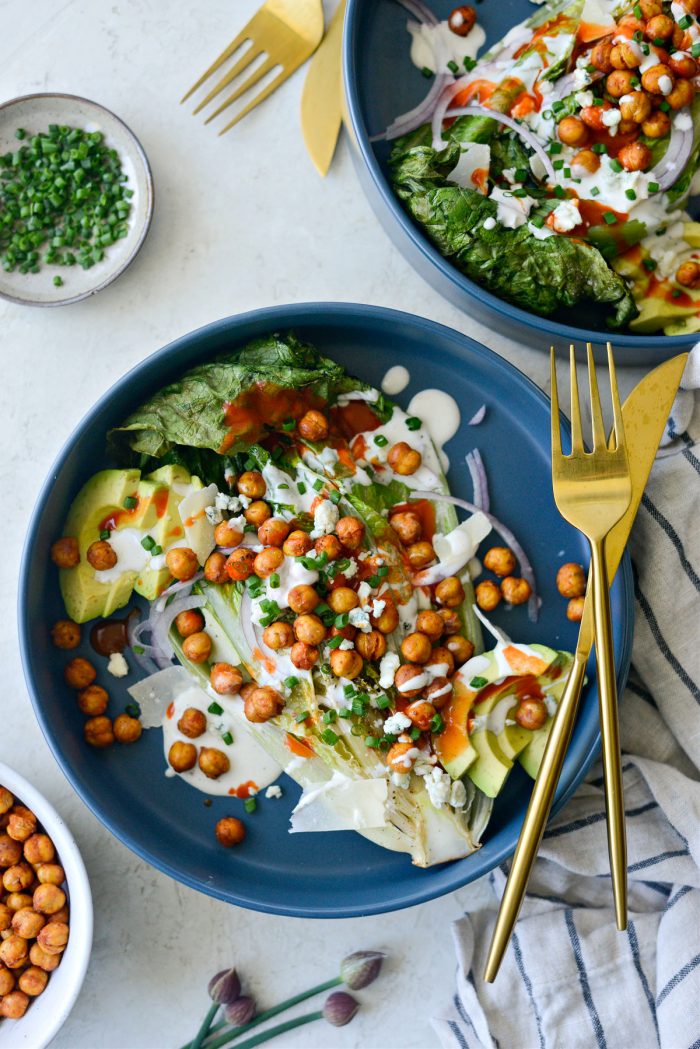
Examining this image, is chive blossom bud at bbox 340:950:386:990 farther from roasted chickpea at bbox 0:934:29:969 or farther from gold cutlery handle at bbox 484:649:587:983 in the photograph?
roasted chickpea at bbox 0:934:29:969

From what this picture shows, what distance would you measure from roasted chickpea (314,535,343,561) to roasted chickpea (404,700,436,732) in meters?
0.41

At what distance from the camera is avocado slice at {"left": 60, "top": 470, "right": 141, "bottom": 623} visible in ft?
7.75

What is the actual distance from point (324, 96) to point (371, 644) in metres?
1.45

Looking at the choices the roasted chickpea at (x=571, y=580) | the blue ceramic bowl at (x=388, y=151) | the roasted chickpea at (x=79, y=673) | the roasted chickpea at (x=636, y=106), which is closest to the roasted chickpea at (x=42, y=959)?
the roasted chickpea at (x=79, y=673)

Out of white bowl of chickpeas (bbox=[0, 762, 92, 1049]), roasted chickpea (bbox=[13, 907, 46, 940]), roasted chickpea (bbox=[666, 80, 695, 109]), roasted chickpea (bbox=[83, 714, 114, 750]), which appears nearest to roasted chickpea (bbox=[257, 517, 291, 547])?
roasted chickpea (bbox=[83, 714, 114, 750])

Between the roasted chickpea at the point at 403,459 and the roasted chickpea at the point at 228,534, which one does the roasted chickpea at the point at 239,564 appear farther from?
the roasted chickpea at the point at 403,459

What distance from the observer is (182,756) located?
7.88 ft

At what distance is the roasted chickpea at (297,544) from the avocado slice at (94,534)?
1.32ft

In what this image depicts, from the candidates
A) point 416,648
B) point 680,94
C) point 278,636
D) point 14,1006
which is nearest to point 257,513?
point 278,636

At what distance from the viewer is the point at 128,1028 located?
8.32ft

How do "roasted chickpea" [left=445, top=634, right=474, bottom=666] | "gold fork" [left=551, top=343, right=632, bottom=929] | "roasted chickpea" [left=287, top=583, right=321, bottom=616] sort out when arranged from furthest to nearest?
"roasted chickpea" [left=445, top=634, right=474, bottom=666]
"roasted chickpea" [left=287, top=583, right=321, bottom=616]
"gold fork" [left=551, top=343, right=632, bottom=929]

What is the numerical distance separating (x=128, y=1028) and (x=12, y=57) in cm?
260

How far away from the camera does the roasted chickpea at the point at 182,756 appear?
240 centimetres

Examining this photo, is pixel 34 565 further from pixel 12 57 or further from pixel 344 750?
pixel 12 57
